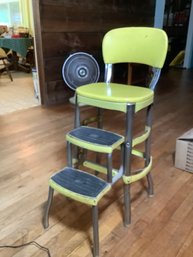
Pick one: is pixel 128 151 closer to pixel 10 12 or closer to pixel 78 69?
pixel 78 69

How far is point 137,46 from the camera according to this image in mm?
1353

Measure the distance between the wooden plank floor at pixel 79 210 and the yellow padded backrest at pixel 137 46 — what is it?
803 millimetres

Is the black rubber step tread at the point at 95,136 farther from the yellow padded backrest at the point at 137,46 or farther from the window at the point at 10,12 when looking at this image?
the window at the point at 10,12

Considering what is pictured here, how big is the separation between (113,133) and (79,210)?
50 centimetres

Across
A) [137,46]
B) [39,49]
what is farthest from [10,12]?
[137,46]

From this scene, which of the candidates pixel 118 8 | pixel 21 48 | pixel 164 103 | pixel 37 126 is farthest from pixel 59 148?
pixel 21 48

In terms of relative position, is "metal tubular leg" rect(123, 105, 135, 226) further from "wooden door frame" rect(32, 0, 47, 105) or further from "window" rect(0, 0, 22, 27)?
"window" rect(0, 0, 22, 27)

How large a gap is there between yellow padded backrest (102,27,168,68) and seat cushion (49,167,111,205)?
0.69 meters

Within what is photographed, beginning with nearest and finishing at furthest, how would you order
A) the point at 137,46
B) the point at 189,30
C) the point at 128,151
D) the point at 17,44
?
1. the point at 128,151
2. the point at 137,46
3. the point at 17,44
4. the point at 189,30

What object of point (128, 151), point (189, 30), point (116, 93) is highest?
point (189, 30)

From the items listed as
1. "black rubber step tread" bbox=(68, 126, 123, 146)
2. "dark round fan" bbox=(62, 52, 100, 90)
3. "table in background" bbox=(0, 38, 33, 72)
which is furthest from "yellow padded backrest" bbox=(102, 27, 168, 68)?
"table in background" bbox=(0, 38, 33, 72)

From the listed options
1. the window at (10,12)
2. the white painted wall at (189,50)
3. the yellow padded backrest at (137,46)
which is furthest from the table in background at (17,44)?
the yellow padded backrest at (137,46)

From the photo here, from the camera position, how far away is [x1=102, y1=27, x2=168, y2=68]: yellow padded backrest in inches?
49.6

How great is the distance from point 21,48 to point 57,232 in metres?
4.24
